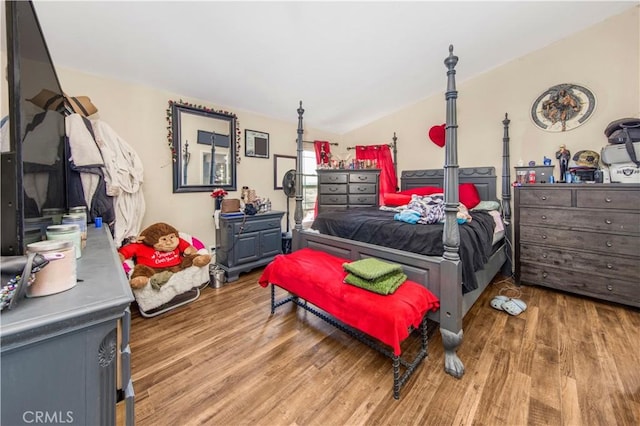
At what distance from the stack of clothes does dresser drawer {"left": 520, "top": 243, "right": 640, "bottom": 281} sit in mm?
2146

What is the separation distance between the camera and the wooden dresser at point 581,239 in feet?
7.80

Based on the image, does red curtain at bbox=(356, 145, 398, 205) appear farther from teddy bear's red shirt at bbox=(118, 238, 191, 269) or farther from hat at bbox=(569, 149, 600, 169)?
teddy bear's red shirt at bbox=(118, 238, 191, 269)

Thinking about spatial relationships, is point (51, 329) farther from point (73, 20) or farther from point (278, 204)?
point (278, 204)

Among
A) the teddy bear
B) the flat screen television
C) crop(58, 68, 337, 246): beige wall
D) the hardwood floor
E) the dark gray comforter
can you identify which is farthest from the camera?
crop(58, 68, 337, 246): beige wall

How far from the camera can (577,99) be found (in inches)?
116

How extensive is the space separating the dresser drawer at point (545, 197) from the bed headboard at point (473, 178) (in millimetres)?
573

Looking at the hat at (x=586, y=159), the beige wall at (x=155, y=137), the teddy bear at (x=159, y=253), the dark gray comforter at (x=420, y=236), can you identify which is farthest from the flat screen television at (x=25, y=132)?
the hat at (x=586, y=159)

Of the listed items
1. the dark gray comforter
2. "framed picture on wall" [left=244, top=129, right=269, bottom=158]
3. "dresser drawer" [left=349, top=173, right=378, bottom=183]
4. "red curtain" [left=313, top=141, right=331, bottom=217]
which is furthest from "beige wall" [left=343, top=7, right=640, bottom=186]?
"framed picture on wall" [left=244, top=129, right=269, bottom=158]

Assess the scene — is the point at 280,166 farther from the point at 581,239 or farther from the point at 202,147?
the point at 581,239

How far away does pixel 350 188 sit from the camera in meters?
4.22

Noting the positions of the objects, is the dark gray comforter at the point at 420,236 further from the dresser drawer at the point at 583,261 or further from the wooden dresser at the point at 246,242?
the wooden dresser at the point at 246,242

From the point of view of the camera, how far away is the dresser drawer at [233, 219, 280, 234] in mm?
3213

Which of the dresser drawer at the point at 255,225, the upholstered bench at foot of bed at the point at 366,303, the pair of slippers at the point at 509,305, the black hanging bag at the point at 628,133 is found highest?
the black hanging bag at the point at 628,133

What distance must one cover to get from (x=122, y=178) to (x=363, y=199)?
314 centimetres
